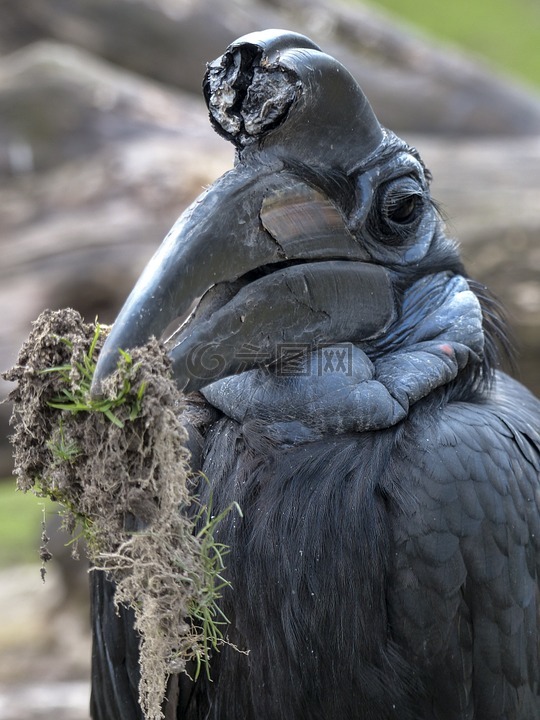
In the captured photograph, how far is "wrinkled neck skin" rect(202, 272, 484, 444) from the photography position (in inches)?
136

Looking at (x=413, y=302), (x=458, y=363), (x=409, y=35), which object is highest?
(x=409, y=35)

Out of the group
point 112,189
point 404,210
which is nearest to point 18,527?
point 112,189

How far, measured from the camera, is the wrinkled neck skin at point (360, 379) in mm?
3463

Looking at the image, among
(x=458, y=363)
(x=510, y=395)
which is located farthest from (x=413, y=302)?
(x=510, y=395)

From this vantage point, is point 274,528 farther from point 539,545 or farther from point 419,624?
point 539,545

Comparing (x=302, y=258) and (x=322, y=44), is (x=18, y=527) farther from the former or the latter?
(x=302, y=258)

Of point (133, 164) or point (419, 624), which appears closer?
point (419, 624)

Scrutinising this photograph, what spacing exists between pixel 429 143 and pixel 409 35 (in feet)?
4.51

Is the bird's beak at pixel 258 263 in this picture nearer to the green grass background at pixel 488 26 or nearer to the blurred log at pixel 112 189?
the blurred log at pixel 112 189

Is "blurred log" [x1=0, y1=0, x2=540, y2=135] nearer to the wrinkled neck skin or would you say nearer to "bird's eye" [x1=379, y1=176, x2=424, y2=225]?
"bird's eye" [x1=379, y1=176, x2=424, y2=225]

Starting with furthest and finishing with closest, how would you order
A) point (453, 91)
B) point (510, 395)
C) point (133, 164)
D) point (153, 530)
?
point (453, 91) < point (133, 164) < point (510, 395) < point (153, 530)

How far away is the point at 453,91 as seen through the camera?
8234 mm

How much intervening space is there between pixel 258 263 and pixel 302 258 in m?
0.19

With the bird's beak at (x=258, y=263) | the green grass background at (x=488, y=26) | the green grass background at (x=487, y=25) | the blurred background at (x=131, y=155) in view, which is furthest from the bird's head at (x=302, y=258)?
the green grass background at (x=487, y=25)
